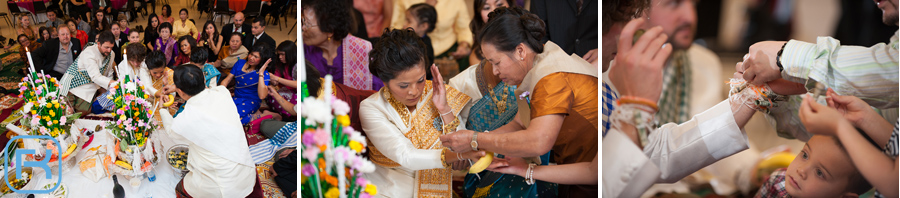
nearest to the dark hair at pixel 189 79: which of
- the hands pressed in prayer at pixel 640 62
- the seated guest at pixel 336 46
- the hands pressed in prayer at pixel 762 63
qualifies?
the seated guest at pixel 336 46

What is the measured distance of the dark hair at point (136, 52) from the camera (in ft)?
11.9

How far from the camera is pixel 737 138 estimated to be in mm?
2771

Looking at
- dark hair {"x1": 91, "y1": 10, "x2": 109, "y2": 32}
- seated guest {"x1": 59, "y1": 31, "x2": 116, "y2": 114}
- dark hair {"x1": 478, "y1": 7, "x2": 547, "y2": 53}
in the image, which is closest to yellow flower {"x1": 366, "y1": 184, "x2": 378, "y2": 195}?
dark hair {"x1": 478, "y1": 7, "x2": 547, "y2": 53}

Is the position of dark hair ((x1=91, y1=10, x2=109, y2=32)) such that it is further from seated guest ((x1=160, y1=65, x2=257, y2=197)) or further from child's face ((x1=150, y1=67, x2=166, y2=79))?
seated guest ((x1=160, y1=65, x2=257, y2=197))

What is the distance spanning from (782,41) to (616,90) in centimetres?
69

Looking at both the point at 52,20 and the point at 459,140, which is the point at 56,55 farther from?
the point at 459,140

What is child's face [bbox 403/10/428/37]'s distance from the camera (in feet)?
11.0

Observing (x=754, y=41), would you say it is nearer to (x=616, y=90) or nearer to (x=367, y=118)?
(x=616, y=90)

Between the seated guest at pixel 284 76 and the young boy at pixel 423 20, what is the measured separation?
0.61m

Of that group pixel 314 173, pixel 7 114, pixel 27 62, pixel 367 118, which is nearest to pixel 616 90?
pixel 367 118

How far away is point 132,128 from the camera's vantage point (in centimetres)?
352

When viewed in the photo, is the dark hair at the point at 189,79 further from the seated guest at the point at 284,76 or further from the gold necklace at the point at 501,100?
the gold necklace at the point at 501,100

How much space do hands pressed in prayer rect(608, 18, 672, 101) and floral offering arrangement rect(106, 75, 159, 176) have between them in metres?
2.54

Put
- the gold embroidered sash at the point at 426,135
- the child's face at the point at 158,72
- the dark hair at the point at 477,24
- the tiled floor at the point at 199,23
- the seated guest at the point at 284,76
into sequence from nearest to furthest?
the gold embroidered sash at the point at 426,135
the tiled floor at the point at 199,23
the seated guest at the point at 284,76
the dark hair at the point at 477,24
the child's face at the point at 158,72
